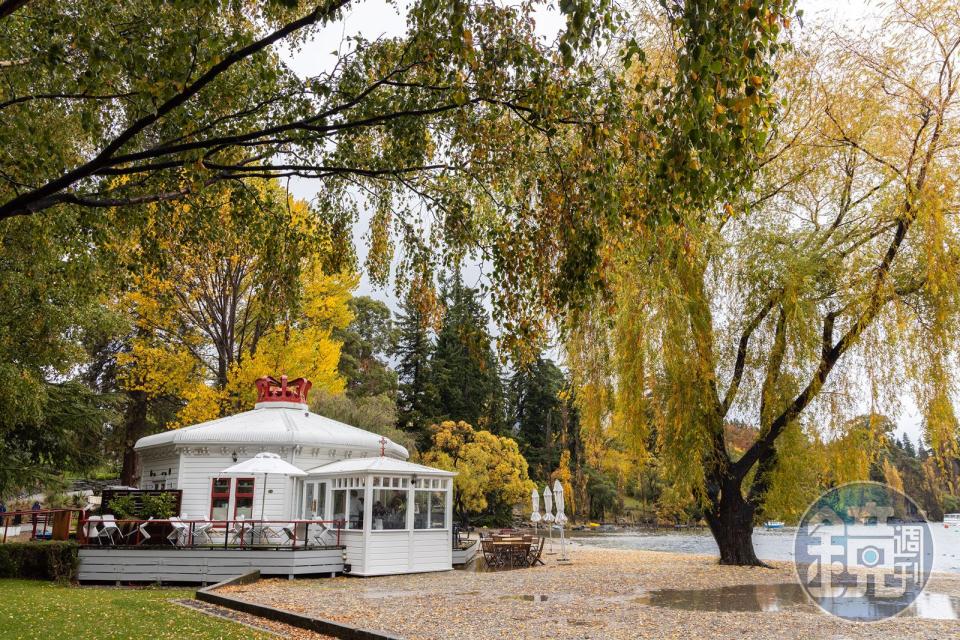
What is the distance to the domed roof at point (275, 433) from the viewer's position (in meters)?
17.5

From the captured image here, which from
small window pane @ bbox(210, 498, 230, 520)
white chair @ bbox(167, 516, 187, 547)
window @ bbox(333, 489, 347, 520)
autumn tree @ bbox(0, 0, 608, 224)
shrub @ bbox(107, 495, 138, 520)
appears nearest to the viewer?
autumn tree @ bbox(0, 0, 608, 224)

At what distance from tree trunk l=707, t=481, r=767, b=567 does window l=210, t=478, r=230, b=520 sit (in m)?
11.5

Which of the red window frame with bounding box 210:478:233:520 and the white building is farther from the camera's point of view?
the red window frame with bounding box 210:478:233:520

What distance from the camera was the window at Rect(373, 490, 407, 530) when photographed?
51.6ft

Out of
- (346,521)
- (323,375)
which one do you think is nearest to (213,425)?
(346,521)

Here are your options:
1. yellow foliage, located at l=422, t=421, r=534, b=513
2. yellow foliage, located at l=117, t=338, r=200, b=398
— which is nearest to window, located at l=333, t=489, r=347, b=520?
yellow foliage, located at l=117, t=338, r=200, b=398

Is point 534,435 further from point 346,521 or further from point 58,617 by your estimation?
point 58,617

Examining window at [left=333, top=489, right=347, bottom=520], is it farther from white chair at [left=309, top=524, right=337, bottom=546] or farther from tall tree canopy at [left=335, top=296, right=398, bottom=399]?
tall tree canopy at [left=335, top=296, right=398, bottom=399]

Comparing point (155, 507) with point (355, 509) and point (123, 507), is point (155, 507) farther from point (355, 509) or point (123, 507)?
point (355, 509)

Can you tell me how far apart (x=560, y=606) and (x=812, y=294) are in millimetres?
8232

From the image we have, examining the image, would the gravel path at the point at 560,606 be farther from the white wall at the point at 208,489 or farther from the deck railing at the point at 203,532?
the white wall at the point at 208,489

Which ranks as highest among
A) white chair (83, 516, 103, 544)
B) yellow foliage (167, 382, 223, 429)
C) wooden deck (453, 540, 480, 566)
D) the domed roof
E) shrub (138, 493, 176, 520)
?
yellow foliage (167, 382, 223, 429)

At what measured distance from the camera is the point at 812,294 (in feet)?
46.1
